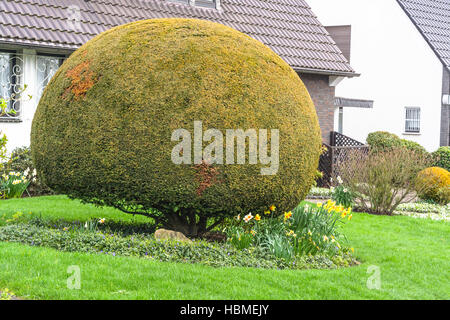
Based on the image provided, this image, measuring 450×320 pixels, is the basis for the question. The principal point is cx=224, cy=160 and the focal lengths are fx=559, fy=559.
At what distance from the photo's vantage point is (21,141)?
12.4 metres

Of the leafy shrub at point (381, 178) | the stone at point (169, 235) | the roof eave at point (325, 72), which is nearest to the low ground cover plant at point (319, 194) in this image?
the leafy shrub at point (381, 178)

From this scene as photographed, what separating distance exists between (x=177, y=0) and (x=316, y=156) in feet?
33.9

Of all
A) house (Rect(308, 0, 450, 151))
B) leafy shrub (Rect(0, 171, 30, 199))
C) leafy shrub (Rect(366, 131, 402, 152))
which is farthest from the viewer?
house (Rect(308, 0, 450, 151))

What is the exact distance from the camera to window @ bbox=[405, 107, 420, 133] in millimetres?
23953

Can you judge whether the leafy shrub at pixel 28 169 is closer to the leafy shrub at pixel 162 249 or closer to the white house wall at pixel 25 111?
the white house wall at pixel 25 111

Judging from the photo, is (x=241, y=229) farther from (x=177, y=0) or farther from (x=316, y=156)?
(x=177, y=0)

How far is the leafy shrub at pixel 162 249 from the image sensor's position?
665cm

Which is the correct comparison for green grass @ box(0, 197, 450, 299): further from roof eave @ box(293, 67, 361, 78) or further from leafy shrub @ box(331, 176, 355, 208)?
roof eave @ box(293, 67, 361, 78)

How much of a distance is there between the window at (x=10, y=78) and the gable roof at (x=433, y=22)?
682 inches

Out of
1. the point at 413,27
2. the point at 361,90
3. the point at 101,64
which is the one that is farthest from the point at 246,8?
the point at 101,64

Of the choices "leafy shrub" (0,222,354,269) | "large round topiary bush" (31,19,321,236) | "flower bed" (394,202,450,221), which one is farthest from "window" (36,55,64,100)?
"flower bed" (394,202,450,221)

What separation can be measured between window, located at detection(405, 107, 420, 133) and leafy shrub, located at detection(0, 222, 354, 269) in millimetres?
17892
